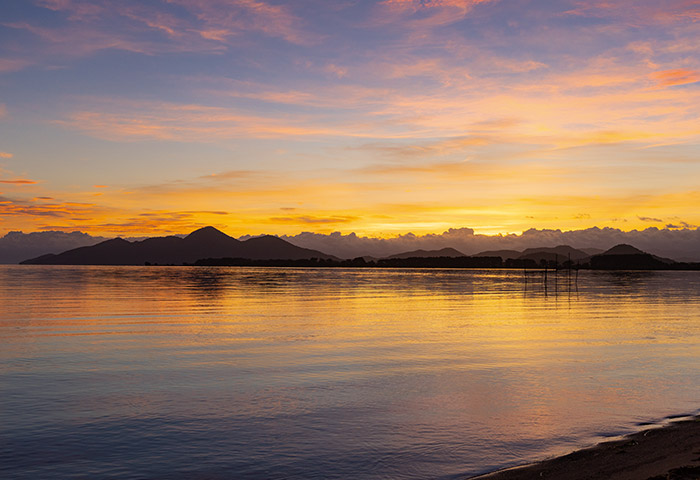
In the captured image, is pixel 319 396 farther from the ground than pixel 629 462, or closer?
closer

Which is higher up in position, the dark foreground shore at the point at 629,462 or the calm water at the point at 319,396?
the dark foreground shore at the point at 629,462

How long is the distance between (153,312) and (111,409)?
37347mm

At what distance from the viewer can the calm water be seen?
14141 mm

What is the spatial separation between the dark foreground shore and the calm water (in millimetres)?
979

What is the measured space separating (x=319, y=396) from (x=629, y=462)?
10.8 meters

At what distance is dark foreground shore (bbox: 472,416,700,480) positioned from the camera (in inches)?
463

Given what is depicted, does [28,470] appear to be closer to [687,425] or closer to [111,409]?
[111,409]

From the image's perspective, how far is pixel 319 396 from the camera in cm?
2055

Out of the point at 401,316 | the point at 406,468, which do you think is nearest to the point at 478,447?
the point at 406,468

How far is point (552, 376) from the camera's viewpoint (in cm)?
2452

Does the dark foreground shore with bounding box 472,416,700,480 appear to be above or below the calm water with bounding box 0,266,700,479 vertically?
above

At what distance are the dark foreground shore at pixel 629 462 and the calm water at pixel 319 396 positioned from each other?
0.98 meters

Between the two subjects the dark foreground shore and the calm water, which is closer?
the dark foreground shore

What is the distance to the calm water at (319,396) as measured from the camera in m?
14.1
